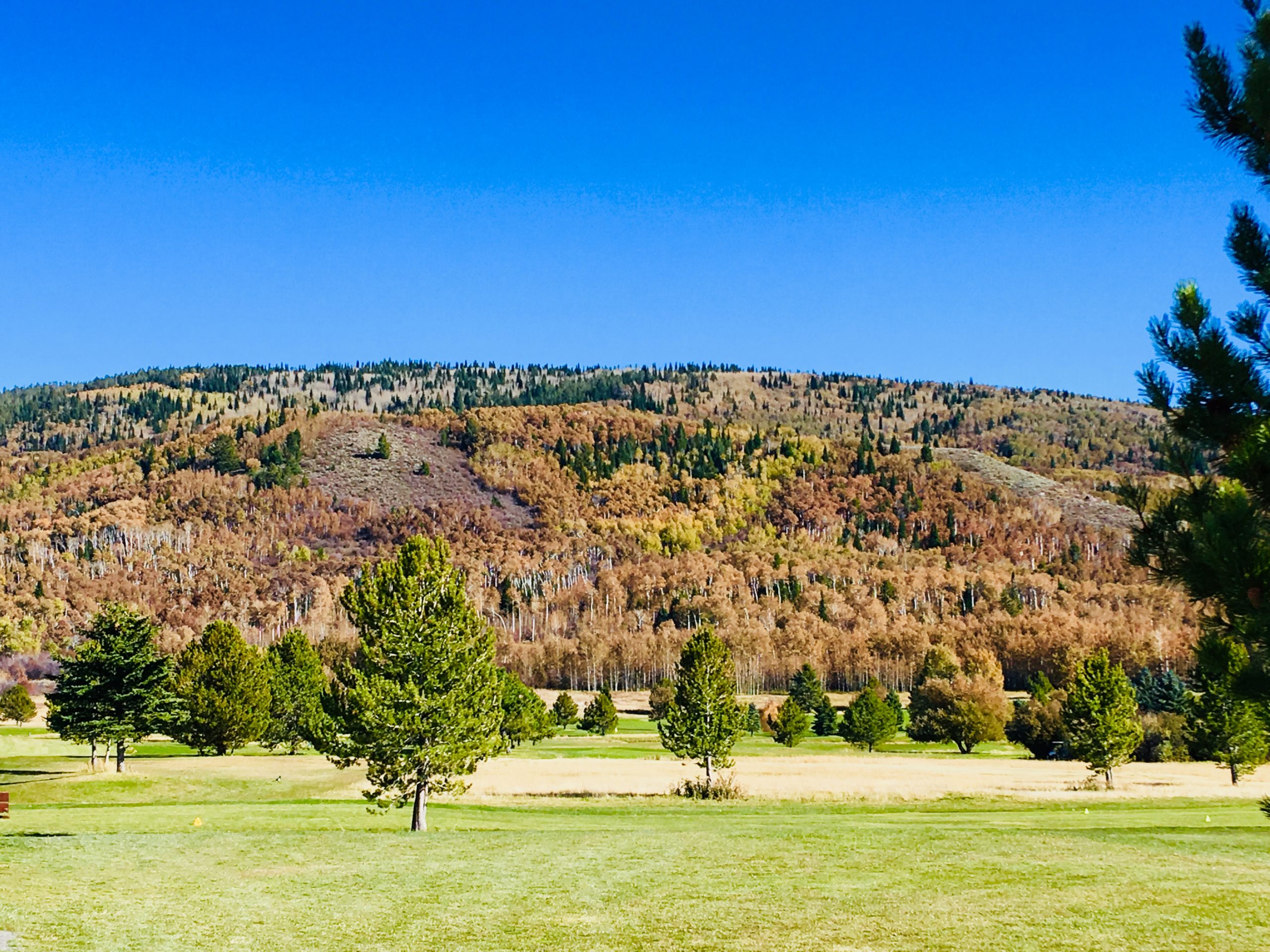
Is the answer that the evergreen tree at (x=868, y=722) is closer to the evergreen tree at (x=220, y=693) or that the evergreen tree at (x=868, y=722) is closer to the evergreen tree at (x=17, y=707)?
the evergreen tree at (x=220, y=693)

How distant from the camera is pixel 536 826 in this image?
124ft

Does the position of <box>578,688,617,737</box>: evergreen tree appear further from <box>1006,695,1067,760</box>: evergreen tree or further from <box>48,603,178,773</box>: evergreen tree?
<box>48,603,178,773</box>: evergreen tree

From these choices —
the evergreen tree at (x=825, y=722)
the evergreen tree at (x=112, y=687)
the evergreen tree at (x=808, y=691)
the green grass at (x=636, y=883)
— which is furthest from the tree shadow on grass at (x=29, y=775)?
the evergreen tree at (x=808, y=691)

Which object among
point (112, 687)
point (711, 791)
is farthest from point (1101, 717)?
point (112, 687)

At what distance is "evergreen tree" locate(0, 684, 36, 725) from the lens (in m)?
103

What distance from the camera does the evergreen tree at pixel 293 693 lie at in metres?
75.8

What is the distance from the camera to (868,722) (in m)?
94.2

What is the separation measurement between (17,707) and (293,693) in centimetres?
4034

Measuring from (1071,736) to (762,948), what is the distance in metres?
51.3

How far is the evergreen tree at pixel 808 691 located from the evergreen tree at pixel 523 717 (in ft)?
115

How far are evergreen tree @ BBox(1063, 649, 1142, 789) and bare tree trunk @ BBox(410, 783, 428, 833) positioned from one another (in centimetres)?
3875

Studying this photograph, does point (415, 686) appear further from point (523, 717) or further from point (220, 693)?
point (523, 717)

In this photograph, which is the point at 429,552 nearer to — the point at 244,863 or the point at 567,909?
the point at 244,863

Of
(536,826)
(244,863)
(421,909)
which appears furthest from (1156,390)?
(536,826)
